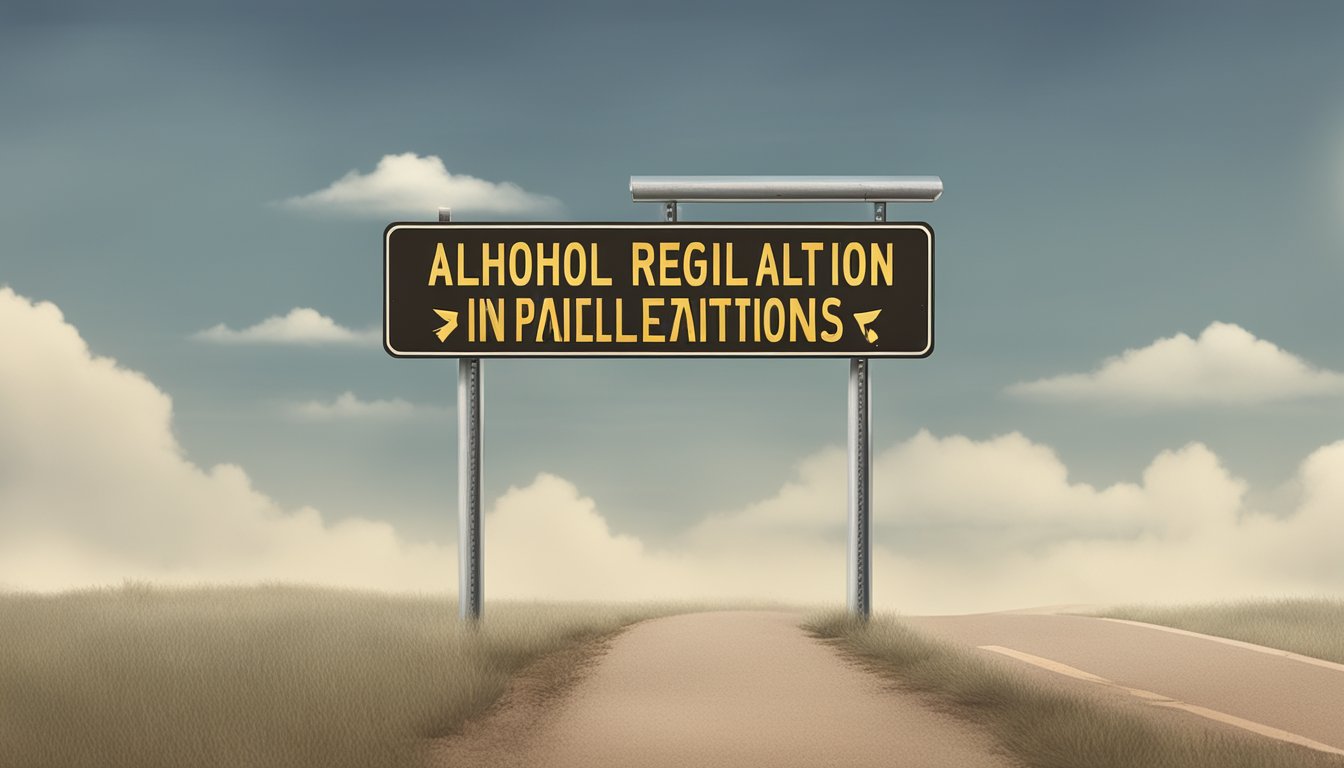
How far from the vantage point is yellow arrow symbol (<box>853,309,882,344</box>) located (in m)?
14.0

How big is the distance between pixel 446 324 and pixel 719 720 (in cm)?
638

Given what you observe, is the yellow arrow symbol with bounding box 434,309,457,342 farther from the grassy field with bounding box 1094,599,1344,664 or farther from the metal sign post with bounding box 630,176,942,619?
the grassy field with bounding box 1094,599,1344,664

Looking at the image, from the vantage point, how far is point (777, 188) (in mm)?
14281

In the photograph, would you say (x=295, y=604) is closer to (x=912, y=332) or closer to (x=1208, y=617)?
(x=912, y=332)

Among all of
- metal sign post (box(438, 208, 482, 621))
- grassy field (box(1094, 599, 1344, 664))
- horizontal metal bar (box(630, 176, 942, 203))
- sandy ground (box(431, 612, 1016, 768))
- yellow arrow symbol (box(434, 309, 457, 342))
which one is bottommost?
grassy field (box(1094, 599, 1344, 664))

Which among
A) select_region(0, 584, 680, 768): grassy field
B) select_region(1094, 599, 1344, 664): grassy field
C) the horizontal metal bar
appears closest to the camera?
select_region(0, 584, 680, 768): grassy field

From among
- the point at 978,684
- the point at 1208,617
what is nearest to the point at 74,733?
the point at 978,684

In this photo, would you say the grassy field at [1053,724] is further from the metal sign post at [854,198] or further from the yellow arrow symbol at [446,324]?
the yellow arrow symbol at [446,324]

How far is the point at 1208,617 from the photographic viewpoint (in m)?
17.0

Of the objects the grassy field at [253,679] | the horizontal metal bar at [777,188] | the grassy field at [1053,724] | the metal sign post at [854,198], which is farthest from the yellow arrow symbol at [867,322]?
the grassy field at [253,679]

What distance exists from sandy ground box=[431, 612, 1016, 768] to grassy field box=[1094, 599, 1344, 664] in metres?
Result: 5.86

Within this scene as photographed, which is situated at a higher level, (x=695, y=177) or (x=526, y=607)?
(x=695, y=177)

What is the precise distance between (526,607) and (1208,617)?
32.9 ft

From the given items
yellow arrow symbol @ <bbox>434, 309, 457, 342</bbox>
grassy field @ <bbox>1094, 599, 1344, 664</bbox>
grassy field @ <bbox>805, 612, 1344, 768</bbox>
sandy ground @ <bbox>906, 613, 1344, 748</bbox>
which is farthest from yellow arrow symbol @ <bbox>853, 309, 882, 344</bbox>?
grassy field @ <bbox>1094, 599, 1344, 664</bbox>
